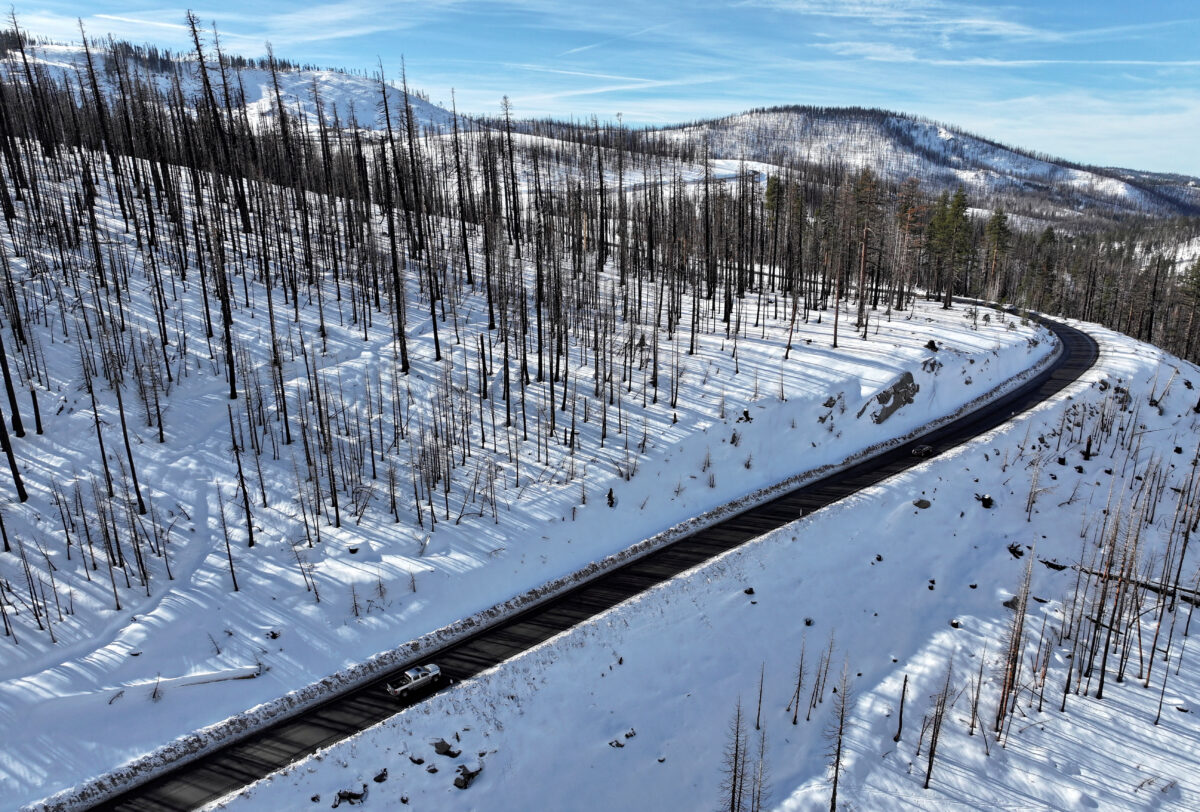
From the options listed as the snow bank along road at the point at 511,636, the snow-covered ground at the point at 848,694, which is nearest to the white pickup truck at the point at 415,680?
the snow bank along road at the point at 511,636

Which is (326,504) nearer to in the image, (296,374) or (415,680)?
(415,680)

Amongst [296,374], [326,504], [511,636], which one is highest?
[296,374]

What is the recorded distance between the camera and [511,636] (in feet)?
83.7

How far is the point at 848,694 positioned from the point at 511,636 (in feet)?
48.5

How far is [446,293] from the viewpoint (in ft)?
199

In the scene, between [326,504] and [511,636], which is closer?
[511,636]

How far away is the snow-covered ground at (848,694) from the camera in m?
20.3

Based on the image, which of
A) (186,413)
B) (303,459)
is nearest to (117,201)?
(186,413)

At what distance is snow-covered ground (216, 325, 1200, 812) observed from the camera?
2033cm

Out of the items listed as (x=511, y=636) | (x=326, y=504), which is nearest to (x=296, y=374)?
(x=326, y=504)

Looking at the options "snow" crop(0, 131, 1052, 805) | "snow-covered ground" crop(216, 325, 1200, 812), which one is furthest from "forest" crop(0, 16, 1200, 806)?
"snow-covered ground" crop(216, 325, 1200, 812)

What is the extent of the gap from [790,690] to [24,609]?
109 ft

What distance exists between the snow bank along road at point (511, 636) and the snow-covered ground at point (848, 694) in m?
0.96

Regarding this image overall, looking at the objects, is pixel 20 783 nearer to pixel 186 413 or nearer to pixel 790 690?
pixel 186 413
